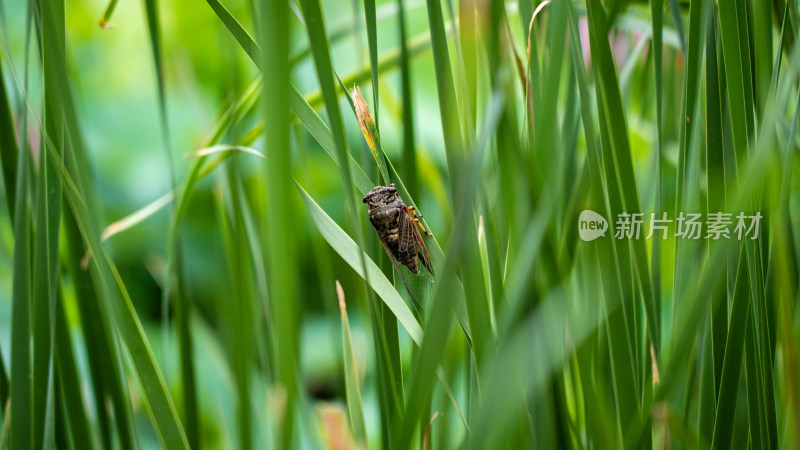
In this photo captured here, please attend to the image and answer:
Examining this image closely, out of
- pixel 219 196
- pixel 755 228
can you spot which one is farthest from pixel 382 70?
pixel 755 228

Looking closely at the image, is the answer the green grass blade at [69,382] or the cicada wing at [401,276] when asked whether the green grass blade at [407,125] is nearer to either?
the cicada wing at [401,276]

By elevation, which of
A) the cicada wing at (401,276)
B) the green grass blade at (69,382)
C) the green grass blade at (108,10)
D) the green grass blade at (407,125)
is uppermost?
the green grass blade at (108,10)

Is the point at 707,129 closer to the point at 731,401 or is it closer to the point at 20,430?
the point at 731,401

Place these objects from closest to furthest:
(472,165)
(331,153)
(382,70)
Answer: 1. (472,165)
2. (331,153)
3. (382,70)

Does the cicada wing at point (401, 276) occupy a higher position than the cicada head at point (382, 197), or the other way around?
the cicada head at point (382, 197)

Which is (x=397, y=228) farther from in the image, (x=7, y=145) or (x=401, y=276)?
(x=7, y=145)
